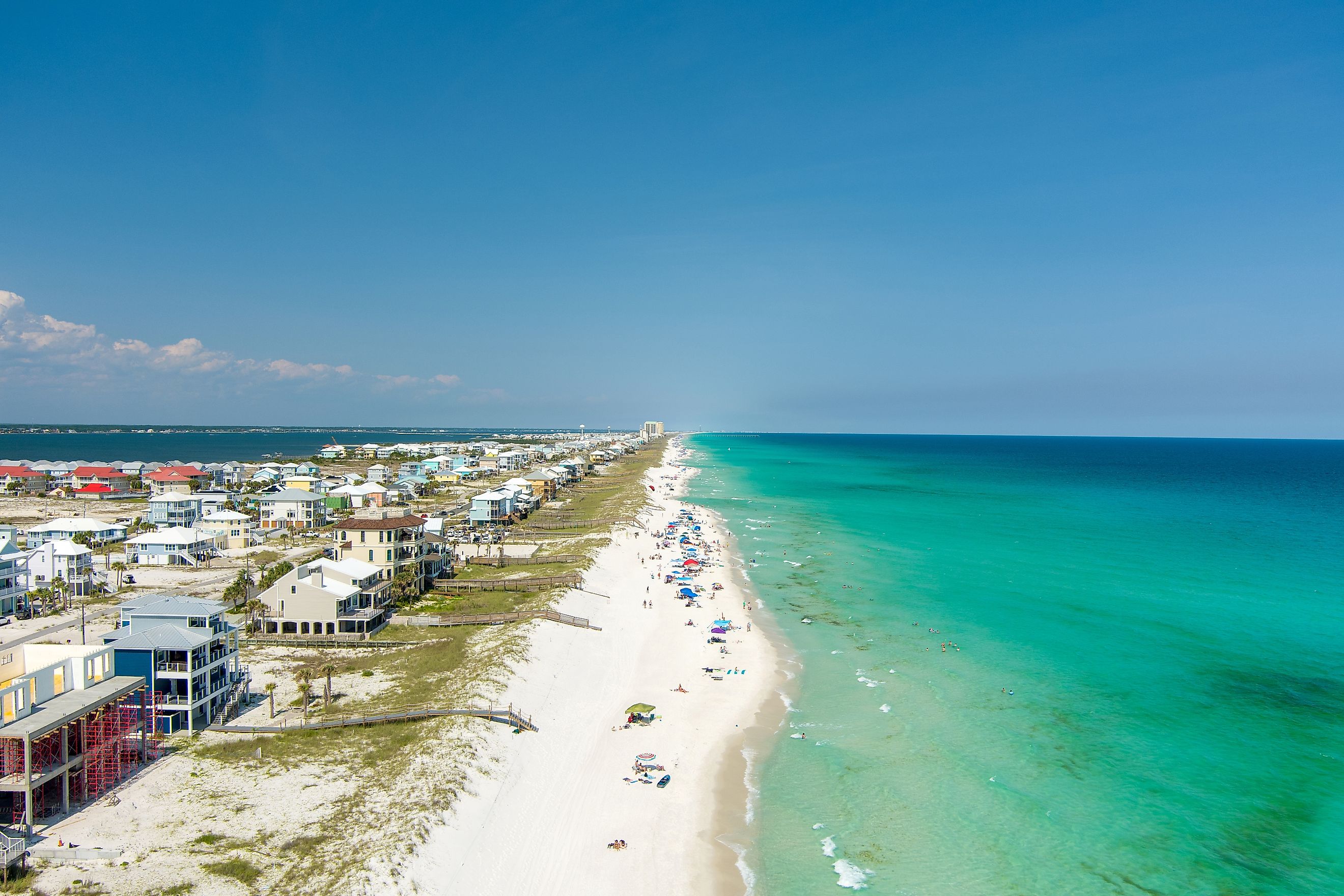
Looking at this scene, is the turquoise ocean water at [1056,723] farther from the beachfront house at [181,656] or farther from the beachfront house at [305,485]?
the beachfront house at [305,485]

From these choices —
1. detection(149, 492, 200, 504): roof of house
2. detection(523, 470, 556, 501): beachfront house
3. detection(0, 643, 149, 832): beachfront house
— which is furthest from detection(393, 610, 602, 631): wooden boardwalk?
detection(523, 470, 556, 501): beachfront house

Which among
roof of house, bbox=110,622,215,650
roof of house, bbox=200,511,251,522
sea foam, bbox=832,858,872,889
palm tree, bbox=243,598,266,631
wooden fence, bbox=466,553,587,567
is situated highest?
roof of house, bbox=110,622,215,650

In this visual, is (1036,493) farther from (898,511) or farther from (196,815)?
(196,815)

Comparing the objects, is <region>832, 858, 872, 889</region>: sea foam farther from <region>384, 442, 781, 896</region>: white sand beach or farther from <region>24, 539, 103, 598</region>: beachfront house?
<region>24, 539, 103, 598</region>: beachfront house

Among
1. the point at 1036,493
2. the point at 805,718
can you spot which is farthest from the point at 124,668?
the point at 1036,493

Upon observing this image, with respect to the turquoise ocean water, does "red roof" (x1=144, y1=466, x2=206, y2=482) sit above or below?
above

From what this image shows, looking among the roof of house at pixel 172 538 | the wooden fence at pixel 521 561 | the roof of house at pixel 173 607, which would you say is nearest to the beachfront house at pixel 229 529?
the roof of house at pixel 172 538

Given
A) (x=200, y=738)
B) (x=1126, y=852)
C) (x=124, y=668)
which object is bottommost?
(x=1126, y=852)
